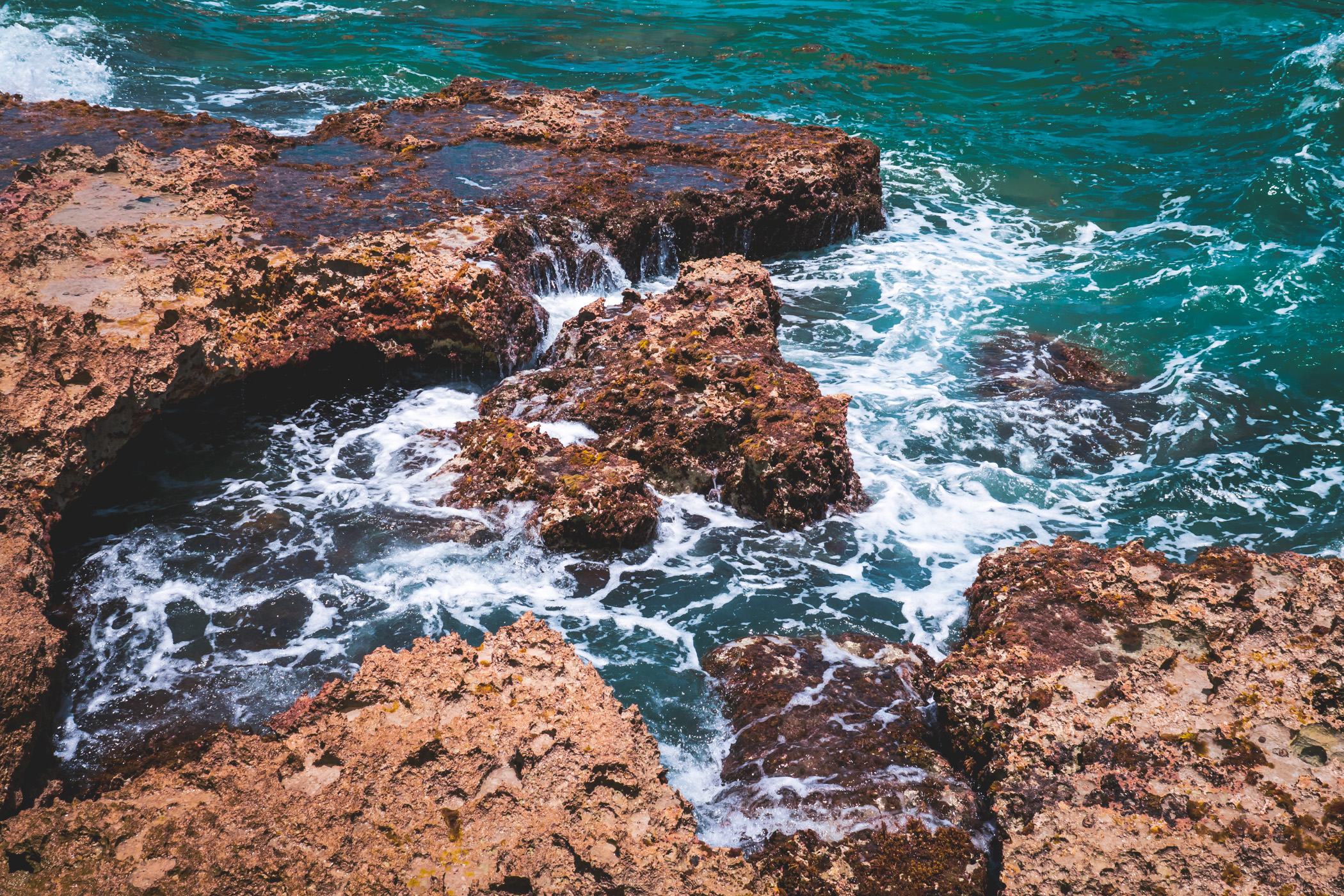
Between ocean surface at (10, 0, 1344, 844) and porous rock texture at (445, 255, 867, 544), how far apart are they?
0.84ft

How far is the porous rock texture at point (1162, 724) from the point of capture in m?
2.85

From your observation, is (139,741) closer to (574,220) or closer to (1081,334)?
(574,220)

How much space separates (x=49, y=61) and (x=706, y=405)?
14.7 metres

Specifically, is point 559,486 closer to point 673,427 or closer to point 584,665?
point 673,427

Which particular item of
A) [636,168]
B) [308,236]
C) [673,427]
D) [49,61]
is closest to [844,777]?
[673,427]

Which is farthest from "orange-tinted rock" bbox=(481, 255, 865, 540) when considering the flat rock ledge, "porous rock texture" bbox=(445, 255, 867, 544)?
the flat rock ledge

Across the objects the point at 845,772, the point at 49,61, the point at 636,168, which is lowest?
the point at 845,772

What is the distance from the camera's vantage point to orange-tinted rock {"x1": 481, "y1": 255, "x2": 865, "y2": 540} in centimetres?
558

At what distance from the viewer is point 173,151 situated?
8.30 metres

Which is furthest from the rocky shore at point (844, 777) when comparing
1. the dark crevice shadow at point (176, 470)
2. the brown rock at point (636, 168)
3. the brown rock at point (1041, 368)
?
the brown rock at point (636, 168)

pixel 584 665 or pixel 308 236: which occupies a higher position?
pixel 308 236

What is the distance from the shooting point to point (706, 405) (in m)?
5.77

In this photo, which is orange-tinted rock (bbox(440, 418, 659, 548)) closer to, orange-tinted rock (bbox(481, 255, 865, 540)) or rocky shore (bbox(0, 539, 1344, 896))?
orange-tinted rock (bbox(481, 255, 865, 540))

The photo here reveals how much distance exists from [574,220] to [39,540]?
17.9 ft
